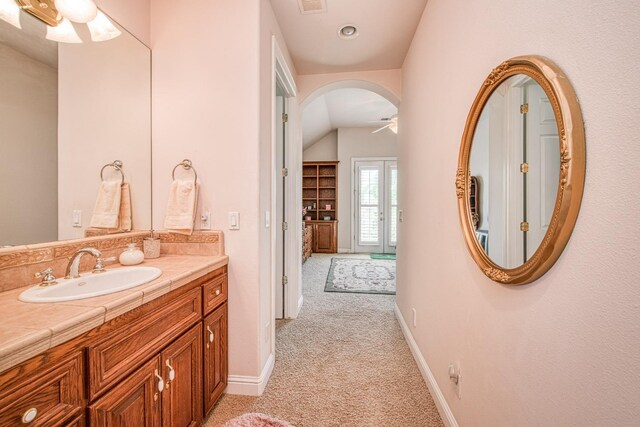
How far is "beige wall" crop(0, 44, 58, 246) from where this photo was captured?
A: 3.72 ft

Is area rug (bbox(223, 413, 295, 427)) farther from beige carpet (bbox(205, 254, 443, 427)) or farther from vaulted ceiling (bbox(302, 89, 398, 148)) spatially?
vaulted ceiling (bbox(302, 89, 398, 148))

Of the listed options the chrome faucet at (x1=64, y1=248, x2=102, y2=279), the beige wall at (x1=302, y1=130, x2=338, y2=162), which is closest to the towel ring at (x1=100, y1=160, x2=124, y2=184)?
the chrome faucet at (x1=64, y1=248, x2=102, y2=279)

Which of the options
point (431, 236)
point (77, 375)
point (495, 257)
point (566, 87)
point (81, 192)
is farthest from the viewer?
point (431, 236)

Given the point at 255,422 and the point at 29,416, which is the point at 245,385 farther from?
the point at 29,416

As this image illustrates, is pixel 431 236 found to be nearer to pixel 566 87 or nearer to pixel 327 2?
pixel 566 87

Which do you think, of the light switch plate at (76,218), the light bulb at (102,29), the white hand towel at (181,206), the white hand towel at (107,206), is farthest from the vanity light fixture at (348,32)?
the light switch plate at (76,218)

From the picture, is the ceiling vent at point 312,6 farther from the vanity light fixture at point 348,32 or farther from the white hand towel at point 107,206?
the white hand towel at point 107,206

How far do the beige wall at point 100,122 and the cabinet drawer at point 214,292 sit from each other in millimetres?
653

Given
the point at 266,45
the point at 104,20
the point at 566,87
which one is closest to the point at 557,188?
the point at 566,87

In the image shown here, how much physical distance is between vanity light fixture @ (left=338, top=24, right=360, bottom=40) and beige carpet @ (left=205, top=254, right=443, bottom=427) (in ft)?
8.79

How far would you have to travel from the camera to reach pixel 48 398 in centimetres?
73

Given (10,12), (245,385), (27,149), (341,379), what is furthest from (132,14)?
(341,379)

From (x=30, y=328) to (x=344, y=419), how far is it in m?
1.52

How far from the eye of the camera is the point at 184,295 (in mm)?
1315
